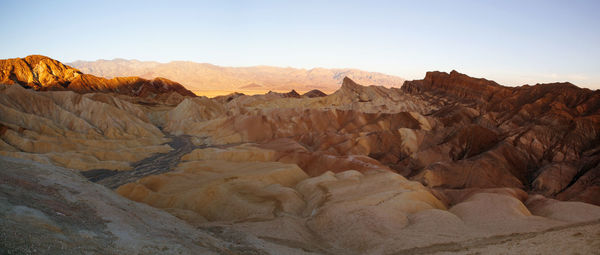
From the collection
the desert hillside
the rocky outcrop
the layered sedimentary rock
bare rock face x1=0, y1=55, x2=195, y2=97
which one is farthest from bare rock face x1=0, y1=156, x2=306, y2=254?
bare rock face x1=0, y1=55, x2=195, y2=97

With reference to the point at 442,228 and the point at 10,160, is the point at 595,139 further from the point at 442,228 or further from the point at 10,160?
the point at 10,160

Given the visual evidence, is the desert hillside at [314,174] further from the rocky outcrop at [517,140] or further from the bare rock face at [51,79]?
the bare rock face at [51,79]

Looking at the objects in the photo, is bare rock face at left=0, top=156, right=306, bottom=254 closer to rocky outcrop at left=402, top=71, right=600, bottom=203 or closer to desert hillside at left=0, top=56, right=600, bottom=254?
desert hillside at left=0, top=56, right=600, bottom=254

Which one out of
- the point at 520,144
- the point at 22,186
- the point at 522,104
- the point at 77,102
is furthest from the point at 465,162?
the point at 77,102

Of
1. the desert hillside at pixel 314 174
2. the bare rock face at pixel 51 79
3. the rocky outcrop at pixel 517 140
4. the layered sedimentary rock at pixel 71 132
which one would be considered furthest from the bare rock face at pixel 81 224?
the bare rock face at pixel 51 79

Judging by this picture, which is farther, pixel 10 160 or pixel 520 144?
pixel 520 144

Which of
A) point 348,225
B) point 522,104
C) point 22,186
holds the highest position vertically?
point 522,104

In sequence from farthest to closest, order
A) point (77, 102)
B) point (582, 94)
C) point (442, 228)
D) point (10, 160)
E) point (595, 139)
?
1. point (77, 102)
2. point (582, 94)
3. point (595, 139)
4. point (442, 228)
5. point (10, 160)

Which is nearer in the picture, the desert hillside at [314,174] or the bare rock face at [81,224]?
the bare rock face at [81,224]
